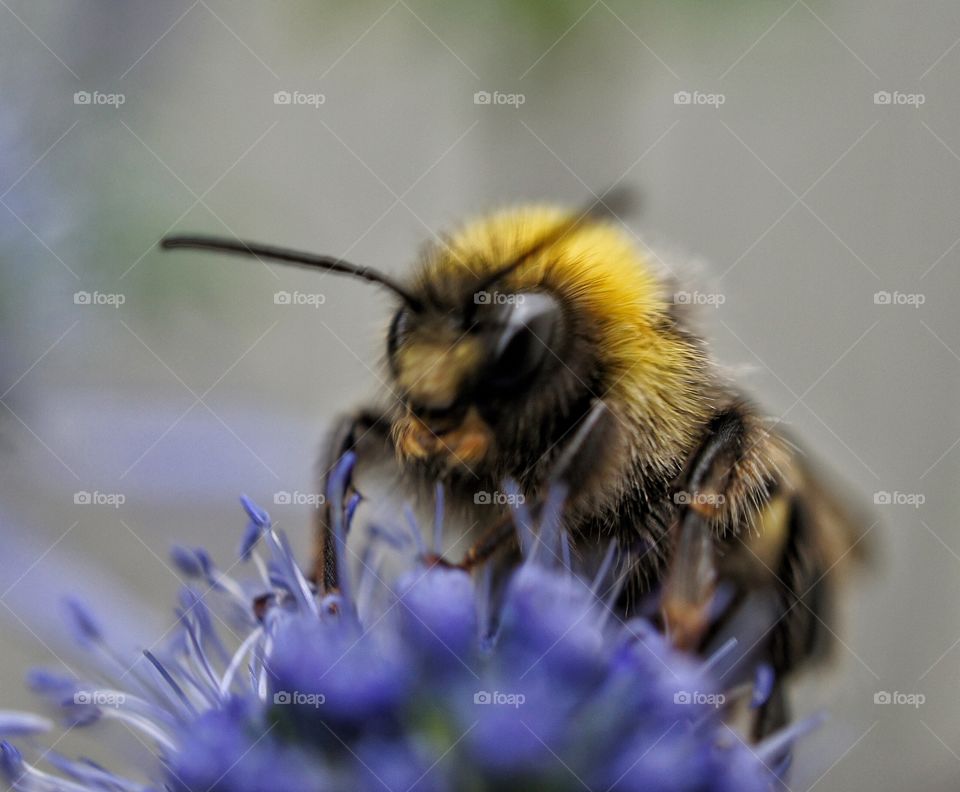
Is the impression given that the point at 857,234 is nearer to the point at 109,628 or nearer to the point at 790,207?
the point at 790,207

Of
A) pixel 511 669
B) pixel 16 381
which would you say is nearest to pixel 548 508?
pixel 511 669
